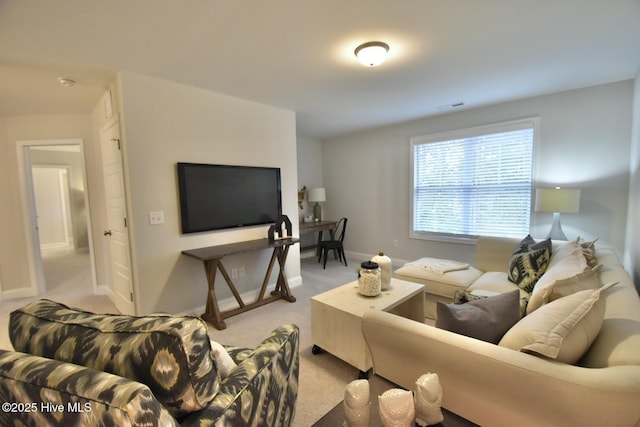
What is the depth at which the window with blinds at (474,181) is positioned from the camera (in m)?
3.61

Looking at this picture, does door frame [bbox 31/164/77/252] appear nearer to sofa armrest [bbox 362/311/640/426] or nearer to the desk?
the desk

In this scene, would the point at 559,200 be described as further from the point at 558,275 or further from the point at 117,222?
the point at 117,222

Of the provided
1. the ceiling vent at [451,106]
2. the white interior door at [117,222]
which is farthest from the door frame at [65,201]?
the ceiling vent at [451,106]

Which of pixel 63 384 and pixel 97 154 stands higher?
pixel 97 154

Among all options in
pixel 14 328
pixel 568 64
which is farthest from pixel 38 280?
pixel 568 64

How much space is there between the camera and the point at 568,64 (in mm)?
2559

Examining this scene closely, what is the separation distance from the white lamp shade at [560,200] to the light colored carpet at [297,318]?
2569mm

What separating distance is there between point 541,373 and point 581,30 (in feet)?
7.99

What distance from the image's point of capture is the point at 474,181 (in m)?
4.00

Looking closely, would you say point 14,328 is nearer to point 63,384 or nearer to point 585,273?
point 63,384

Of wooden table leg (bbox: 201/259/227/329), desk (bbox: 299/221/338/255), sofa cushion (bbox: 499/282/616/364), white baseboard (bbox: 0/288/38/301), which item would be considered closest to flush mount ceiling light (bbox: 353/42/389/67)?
sofa cushion (bbox: 499/282/616/364)

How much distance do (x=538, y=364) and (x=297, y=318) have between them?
2344 mm

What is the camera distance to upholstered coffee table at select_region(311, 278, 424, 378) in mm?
1915

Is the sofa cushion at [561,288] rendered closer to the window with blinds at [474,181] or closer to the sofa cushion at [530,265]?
the sofa cushion at [530,265]
